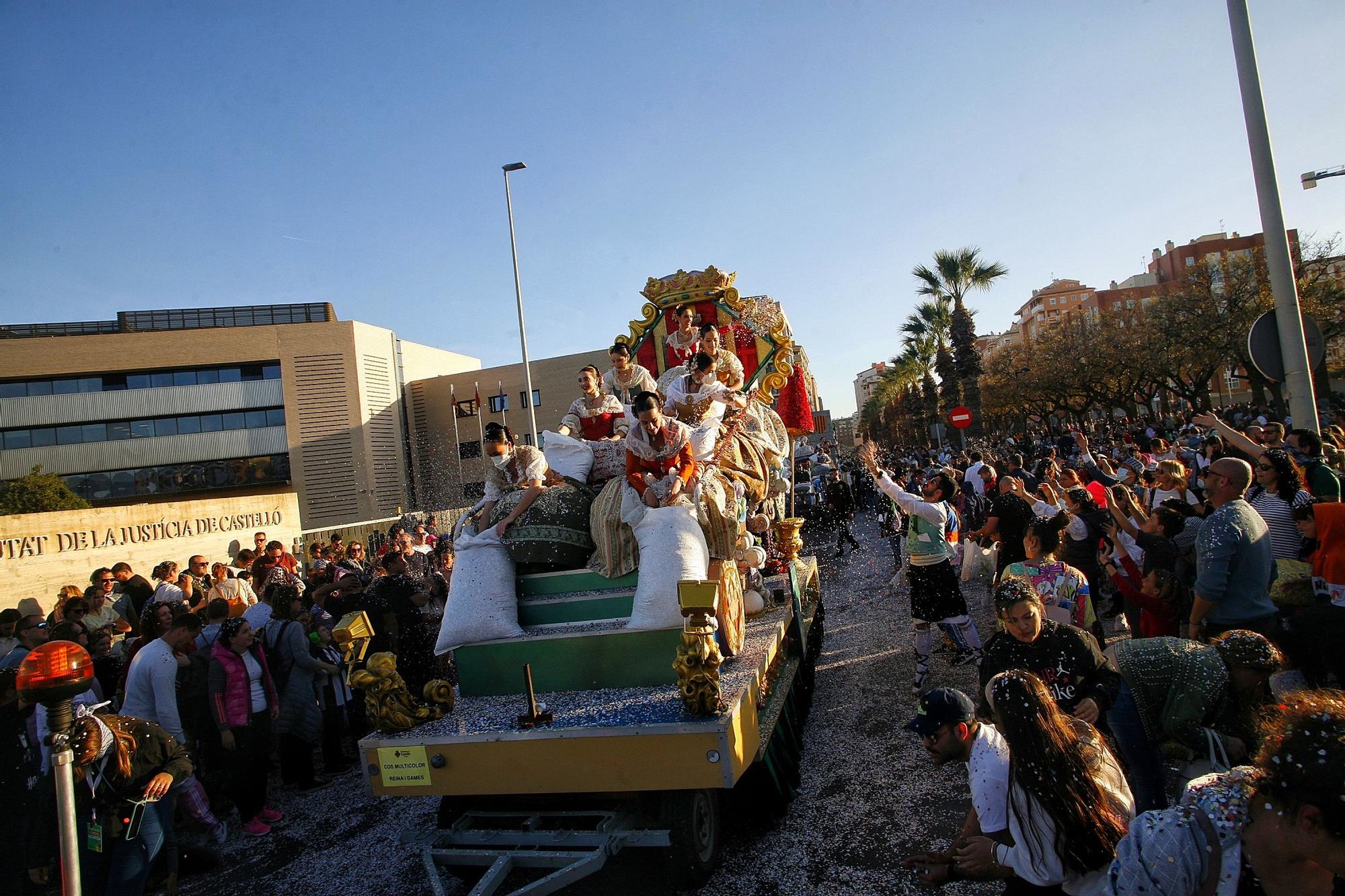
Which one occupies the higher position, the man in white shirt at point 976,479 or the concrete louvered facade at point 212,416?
the concrete louvered facade at point 212,416

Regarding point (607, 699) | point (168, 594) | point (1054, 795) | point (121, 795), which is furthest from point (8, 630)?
point (1054, 795)

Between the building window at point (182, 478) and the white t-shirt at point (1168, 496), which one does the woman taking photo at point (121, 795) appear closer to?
the white t-shirt at point (1168, 496)

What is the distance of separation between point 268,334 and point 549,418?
45.0 feet

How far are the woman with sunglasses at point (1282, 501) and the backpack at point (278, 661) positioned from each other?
24.4 ft

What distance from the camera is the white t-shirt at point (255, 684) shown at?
557 centimetres

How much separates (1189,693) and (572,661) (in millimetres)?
2903

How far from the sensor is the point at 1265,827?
4.99ft

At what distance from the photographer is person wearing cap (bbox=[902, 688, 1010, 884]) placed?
232 cm

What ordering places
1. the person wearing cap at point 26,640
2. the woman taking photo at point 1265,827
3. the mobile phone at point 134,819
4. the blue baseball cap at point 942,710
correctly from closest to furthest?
the woman taking photo at point 1265,827 < the blue baseball cap at point 942,710 < the mobile phone at point 134,819 < the person wearing cap at point 26,640

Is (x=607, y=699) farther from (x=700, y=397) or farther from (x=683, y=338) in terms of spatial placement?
(x=683, y=338)

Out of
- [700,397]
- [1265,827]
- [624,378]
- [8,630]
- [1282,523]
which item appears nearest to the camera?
[1265,827]

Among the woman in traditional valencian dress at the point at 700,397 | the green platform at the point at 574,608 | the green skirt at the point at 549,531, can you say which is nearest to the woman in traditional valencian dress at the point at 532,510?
the green skirt at the point at 549,531

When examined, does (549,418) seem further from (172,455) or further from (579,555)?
(579,555)

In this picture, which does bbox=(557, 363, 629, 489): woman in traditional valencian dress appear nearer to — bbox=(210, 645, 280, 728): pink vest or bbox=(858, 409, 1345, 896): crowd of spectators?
bbox=(858, 409, 1345, 896): crowd of spectators
